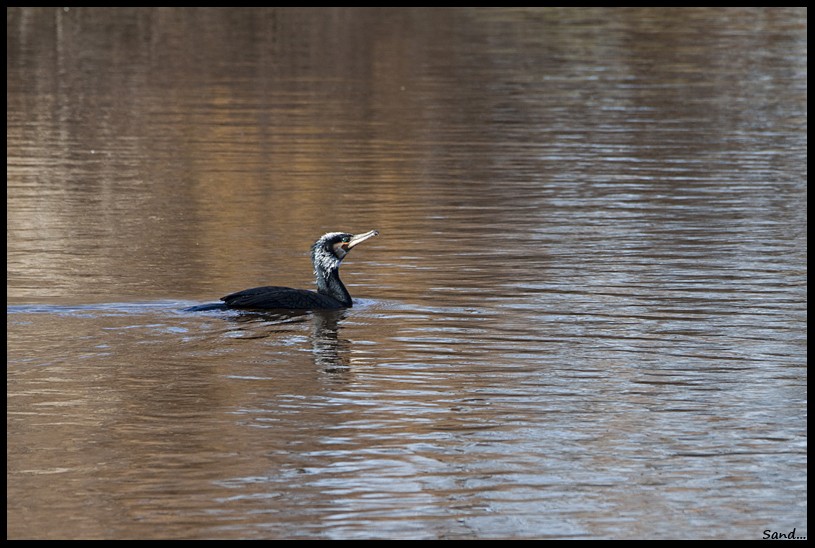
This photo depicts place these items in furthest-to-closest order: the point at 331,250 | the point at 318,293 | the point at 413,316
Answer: the point at 331,250
the point at 318,293
the point at 413,316

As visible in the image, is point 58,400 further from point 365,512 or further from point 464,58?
point 464,58

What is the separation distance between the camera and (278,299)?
14391 millimetres

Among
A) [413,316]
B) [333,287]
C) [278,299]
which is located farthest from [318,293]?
[413,316]

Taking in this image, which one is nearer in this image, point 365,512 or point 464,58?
point 365,512

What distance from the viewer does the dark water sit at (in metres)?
9.43

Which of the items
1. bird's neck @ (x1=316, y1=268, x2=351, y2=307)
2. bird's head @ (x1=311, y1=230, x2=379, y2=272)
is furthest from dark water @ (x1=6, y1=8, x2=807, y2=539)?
bird's head @ (x1=311, y1=230, x2=379, y2=272)

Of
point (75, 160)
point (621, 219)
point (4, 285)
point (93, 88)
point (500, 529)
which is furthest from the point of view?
point (93, 88)

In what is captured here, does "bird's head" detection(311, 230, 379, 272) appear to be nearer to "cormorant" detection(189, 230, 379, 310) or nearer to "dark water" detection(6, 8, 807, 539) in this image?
"cormorant" detection(189, 230, 379, 310)

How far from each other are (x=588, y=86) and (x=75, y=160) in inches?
535

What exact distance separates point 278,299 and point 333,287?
2.22 feet

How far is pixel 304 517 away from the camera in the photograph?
29.4ft

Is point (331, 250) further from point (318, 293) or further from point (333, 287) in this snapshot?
point (318, 293)

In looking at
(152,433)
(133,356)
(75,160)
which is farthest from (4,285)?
(75,160)

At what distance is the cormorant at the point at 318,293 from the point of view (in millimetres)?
14211
